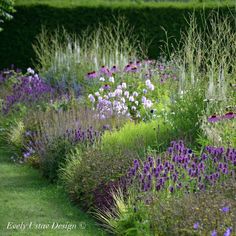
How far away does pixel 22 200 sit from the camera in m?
7.67

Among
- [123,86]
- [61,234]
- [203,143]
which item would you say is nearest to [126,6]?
[123,86]

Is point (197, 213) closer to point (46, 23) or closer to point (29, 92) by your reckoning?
point (29, 92)

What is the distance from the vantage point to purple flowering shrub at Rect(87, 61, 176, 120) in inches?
400

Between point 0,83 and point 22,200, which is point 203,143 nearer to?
point 22,200

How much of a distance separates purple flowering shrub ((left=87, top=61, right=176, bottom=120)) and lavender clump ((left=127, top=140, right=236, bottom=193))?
2.54 metres

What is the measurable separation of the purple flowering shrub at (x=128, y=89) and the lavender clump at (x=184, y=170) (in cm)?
254

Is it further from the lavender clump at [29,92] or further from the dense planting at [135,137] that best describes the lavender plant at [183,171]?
the lavender clump at [29,92]

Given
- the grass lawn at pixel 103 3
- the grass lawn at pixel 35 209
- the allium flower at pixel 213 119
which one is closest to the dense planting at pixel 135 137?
the allium flower at pixel 213 119

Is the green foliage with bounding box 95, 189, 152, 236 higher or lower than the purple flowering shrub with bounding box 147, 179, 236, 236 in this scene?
lower

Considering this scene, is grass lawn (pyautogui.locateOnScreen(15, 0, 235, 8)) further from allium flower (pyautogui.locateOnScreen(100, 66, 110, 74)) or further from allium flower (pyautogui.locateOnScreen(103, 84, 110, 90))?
allium flower (pyautogui.locateOnScreen(103, 84, 110, 90))

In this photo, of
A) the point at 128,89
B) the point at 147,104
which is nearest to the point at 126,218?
the point at 147,104

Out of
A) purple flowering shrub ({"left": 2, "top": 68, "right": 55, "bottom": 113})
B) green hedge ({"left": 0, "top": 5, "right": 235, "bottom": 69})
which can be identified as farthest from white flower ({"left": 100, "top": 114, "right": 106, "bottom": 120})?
green hedge ({"left": 0, "top": 5, "right": 235, "bottom": 69})

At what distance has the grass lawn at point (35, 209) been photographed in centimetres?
662

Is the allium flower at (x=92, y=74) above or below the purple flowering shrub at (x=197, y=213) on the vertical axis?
below
